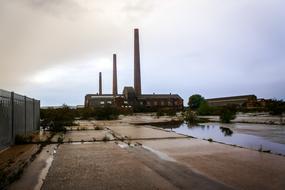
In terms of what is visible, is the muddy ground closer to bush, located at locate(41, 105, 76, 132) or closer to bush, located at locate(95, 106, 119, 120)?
bush, located at locate(41, 105, 76, 132)

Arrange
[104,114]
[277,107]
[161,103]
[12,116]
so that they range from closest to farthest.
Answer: [12,116]
[277,107]
[104,114]
[161,103]

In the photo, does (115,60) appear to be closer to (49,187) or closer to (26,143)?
(26,143)

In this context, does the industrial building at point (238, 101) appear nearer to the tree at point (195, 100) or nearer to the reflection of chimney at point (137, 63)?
the tree at point (195, 100)

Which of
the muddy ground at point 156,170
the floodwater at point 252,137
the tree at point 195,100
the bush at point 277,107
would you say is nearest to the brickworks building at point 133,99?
the tree at point 195,100

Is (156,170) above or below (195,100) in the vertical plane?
below

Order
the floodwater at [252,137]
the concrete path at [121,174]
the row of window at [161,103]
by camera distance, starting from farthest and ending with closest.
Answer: the row of window at [161,103] → the floodwater at [252,137] → the concrete path at [121,174]

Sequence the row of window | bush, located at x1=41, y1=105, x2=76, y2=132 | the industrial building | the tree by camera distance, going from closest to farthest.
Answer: bush, located at x1=41, y1=105, x2=76, y2=132
the industrial building
the tree
the row of window

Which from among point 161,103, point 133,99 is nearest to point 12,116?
point 133,99

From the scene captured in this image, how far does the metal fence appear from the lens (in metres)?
13.5

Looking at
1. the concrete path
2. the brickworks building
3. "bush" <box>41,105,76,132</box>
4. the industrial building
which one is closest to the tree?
the brickworks building

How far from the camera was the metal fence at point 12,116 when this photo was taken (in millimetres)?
13511

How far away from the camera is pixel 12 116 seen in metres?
15.3

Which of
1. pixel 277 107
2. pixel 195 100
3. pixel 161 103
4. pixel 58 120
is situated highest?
pixel 195 100

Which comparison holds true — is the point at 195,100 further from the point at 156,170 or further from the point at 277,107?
the point at 156,170
